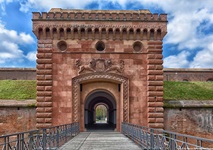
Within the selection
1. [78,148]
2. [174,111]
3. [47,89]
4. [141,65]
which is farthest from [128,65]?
[78,148]

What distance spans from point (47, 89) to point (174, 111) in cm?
975

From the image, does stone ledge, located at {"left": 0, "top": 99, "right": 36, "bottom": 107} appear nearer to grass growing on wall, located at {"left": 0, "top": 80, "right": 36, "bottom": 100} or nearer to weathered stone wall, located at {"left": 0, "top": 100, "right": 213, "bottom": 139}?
weathered stone wall, located at {"left": 0, "top": 100, "right": 213, "bottom": 139}

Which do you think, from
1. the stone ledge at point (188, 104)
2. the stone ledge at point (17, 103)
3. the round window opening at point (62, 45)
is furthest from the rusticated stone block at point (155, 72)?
the stone ledge at point (17, 103)

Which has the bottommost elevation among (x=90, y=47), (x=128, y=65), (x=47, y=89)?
(x=47, y=89)

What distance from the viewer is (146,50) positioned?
21.3 metres

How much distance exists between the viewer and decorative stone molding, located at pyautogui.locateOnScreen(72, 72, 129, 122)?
20.6m

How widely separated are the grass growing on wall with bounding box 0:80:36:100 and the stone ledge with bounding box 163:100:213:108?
10.8 m

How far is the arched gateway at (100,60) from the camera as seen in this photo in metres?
20.7

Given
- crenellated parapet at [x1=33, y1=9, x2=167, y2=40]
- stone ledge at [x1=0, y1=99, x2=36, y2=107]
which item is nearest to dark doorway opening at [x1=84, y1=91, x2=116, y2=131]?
stone ledge at [x1=0, y1=99, x2=36, y2=107]

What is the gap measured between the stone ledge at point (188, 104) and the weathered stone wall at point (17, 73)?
18.6 metres

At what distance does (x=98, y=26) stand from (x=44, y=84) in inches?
232

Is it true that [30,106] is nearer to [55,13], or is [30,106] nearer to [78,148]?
[55,13]

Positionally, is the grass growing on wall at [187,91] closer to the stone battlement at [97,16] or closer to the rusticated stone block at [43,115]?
the stone battlement at [97,16]

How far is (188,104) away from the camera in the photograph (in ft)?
71.6
